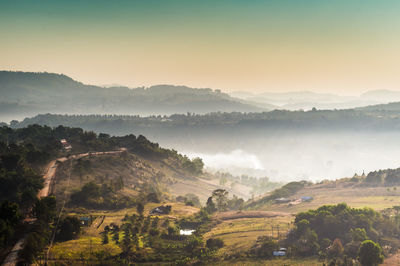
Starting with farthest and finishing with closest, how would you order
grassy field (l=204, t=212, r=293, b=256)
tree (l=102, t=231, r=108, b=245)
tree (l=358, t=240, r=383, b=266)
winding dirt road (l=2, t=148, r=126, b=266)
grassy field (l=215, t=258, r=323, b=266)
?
grassy field (l=204, t=212, r=293, b=256)
tree (l=102, t=231, r=108, b=245)
grassy field (l=215, t=258, r=323, b=266)
tree (l=358, t=240, r=383, b=266)
winding dirt road (l=2, t=148, r=126, b=266)

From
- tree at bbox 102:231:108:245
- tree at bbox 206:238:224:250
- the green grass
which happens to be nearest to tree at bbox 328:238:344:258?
tree at bbox 206:238:224:250

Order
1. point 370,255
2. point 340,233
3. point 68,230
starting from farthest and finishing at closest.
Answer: point 340,233 < point 68,230 < point 370,255

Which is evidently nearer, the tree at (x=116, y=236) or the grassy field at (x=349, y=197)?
the tree at (x=116, y=236)

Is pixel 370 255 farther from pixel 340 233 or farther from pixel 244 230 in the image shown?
pixel 244 230

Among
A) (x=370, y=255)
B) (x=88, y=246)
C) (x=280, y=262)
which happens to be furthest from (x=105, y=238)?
(x=370, y=255)

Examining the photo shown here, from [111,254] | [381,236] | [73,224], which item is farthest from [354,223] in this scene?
[73,224]

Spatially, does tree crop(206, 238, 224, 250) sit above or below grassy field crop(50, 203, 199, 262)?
below

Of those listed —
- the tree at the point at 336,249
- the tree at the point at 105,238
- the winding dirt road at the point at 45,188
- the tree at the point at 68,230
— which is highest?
the winding dirt road at the point at 45,188

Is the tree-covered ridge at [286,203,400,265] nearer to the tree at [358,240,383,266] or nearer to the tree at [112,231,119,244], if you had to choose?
the tree at [358,240,383,266]

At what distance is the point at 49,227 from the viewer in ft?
276

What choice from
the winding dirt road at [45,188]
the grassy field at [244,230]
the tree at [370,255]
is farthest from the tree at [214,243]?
the winding dirt road at [45,188]

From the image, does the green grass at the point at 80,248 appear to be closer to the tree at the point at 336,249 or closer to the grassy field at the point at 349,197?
the tree at the point at 336,249

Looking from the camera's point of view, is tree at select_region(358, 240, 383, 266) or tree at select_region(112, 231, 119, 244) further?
tree at select_region(112, 231, 119, 244)

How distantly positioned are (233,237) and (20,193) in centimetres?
6490
